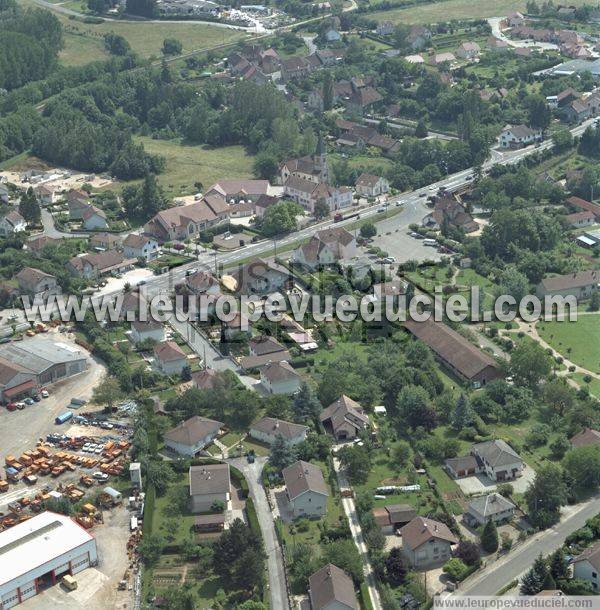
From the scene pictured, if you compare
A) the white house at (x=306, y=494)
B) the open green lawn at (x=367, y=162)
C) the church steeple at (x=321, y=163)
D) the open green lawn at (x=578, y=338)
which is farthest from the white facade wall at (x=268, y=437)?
the open green lawn at (x=367, y=162)

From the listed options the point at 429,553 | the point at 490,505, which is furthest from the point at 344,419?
the point at 429,553

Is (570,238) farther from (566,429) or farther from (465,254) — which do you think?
(566,429)

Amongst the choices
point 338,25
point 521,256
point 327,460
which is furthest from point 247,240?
point 338,25

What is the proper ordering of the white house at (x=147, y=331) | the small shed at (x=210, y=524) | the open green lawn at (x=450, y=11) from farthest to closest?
the open green lawn at (x=450, y=11) → the white house at (x=147, y=331) → the small shed at (x=210, y=524)

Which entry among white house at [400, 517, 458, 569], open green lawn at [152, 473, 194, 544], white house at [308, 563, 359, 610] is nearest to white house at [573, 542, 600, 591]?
white house at [400, 517, 458, 569]

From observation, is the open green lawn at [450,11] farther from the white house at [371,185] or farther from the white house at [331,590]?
the white house at [331,590]

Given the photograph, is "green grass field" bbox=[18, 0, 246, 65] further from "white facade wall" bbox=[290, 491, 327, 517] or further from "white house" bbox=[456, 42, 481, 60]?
"white facade wall" bbox=[290, 491, 327, 517]
